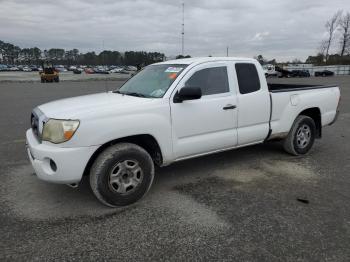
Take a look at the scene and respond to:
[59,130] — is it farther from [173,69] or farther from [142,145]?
[173,69]

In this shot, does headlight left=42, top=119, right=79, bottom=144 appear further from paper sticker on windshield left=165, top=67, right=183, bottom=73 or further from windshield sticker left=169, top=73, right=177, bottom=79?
paper sticker on windshield left=165, top=67, right=183, bottom=73

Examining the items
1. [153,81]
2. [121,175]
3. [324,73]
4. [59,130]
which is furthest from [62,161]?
[324,73]

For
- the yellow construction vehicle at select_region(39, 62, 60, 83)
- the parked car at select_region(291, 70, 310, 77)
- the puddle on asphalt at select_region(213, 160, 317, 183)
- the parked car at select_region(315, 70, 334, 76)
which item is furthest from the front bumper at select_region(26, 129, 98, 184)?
the parked car at select_region(315, 70, 334, 76)

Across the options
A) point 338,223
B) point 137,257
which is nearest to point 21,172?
point 137,257

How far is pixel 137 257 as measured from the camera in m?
2.92

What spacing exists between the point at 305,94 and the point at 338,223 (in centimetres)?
291

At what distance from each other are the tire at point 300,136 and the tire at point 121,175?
9.64 feet

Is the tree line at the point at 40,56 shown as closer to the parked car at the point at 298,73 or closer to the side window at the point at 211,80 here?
the parked car at the point at 298,73

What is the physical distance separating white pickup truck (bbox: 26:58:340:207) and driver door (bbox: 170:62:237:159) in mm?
13

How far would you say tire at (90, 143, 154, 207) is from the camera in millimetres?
3674

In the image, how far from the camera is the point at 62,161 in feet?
11.5

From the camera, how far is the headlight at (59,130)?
350 centimetres

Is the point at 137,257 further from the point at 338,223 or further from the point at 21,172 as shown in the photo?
the point at 21,172

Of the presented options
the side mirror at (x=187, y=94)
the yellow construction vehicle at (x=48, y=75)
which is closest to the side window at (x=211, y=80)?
the side mirror at (x=187, y=94)
